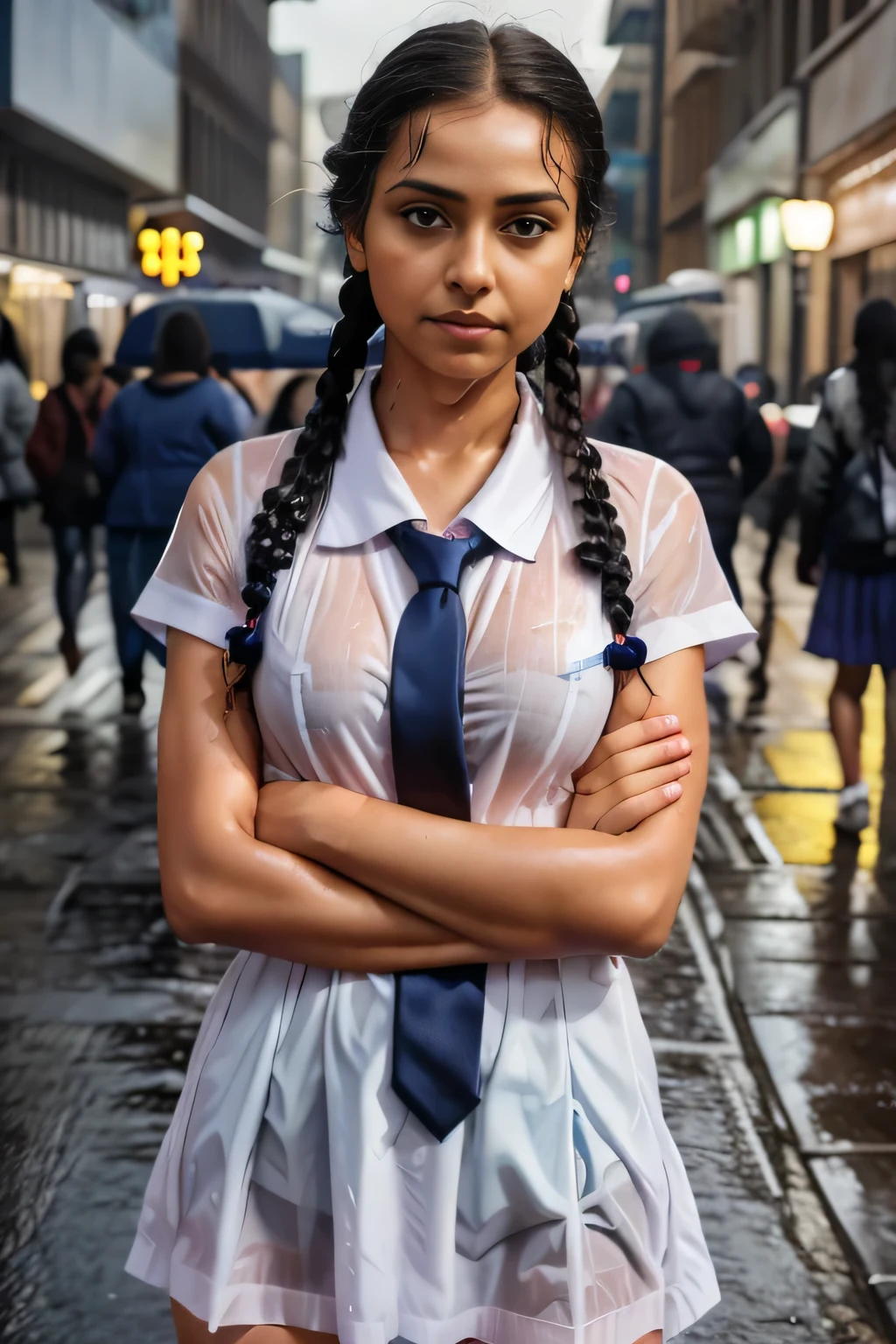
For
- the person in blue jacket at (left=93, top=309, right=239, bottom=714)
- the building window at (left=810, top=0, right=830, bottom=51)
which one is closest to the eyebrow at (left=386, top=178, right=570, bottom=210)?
the person in blue jacket at (left=93, top=309, right=239, bottom=714)

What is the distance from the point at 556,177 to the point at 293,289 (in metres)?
6.14

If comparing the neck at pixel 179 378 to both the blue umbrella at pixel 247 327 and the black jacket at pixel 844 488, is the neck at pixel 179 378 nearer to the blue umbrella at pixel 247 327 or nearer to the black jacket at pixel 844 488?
the blue umbrella at pixel 247 327

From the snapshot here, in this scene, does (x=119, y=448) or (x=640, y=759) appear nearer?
(x=640, y=759)

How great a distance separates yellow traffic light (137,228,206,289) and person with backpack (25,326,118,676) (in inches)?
16.9

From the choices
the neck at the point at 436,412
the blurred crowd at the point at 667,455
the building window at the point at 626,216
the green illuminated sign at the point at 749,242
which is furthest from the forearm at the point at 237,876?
the green illuminated sign at the point at 749,242

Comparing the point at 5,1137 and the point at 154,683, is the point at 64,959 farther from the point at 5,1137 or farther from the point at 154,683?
the point at 154,683

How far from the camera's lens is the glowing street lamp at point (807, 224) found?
8055 millimetres

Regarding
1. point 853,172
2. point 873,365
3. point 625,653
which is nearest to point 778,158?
point 853,172

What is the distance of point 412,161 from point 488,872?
2.16 ft

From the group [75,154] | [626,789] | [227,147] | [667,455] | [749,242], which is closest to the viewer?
[626,789]

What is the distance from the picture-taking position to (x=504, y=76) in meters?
1.46

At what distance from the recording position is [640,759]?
1.55 metres

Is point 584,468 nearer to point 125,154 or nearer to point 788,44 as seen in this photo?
point 125,154

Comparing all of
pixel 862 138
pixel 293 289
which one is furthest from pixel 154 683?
pixel 862 138
